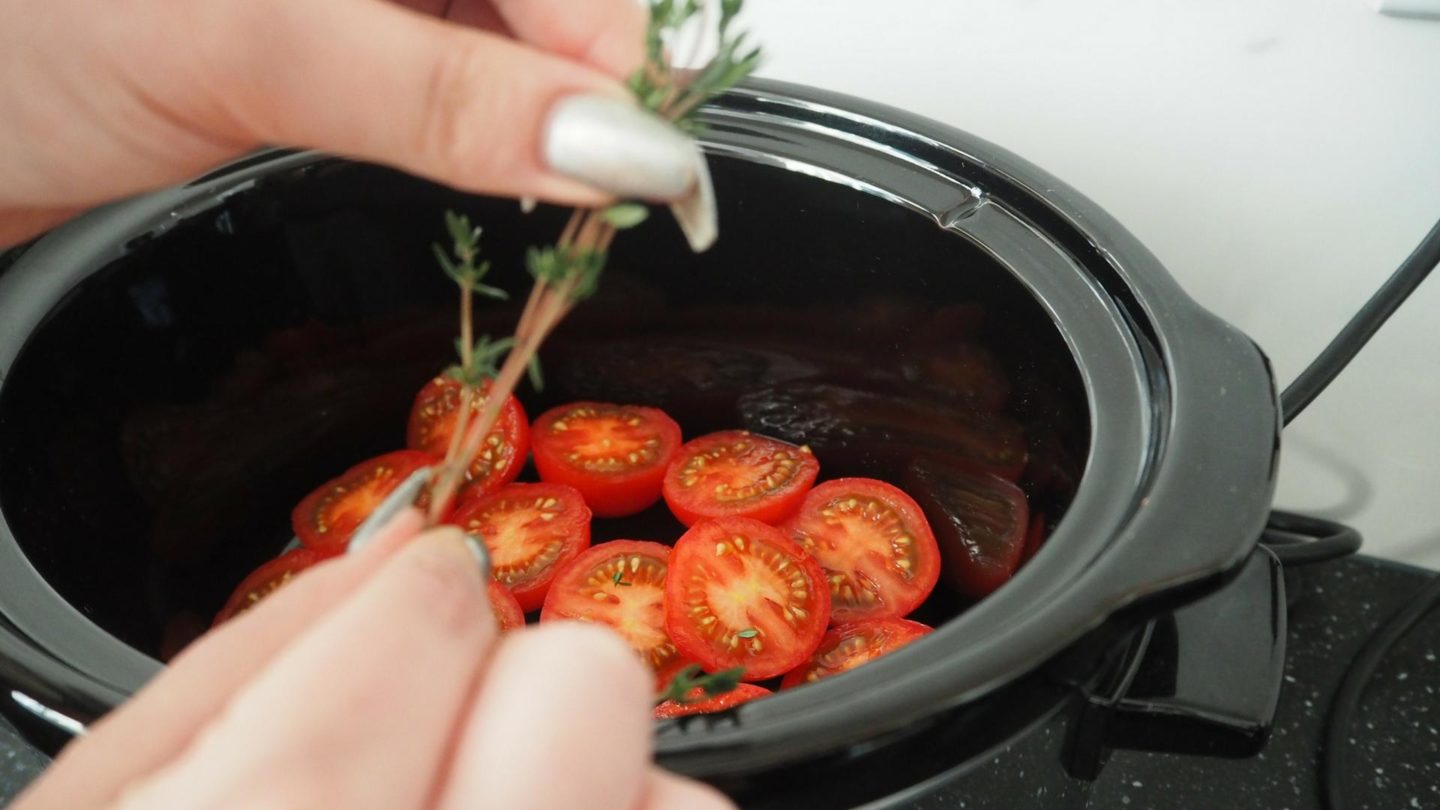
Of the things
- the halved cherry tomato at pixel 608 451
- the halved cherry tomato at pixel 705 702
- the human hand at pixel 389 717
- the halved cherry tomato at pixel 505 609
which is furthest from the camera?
the halved cherry tomato at pixel 608 451

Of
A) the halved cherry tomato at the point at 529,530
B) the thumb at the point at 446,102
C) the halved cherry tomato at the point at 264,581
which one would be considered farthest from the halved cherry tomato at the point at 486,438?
the thumb at the point at 446,102

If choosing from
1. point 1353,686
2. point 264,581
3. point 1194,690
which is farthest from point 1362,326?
point 264,581

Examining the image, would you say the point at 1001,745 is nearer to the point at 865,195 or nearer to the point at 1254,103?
the point at 865,195

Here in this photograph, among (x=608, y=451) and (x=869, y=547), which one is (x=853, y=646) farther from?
(x=608, y=451)

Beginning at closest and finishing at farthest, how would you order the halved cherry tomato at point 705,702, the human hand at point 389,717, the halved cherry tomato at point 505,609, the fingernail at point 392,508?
the human hand at point 389,717 → the fingernail at point 392,508 → the halved cherry tomato at point 705,702 → the halved cherry tomato at point 505,609

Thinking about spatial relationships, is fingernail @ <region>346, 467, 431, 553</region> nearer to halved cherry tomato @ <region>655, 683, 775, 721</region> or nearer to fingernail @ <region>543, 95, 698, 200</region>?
fingernail @ <region>543, 95, 698, 200</region>

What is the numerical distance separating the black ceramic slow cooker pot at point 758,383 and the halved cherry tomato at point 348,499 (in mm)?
21

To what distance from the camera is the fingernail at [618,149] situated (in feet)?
1.25

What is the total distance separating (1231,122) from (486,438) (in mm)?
553

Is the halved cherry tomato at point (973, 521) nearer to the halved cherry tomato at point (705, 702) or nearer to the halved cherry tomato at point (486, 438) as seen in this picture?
the halved cherry tomato at point (705, 702)

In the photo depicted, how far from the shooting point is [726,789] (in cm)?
38

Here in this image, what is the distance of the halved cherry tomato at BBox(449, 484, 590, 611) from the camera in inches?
29.3

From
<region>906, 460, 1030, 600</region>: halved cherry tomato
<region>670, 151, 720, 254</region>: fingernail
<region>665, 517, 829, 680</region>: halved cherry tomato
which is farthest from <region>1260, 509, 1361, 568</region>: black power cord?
<region>670, 151, 720, 254</region>: fingernail

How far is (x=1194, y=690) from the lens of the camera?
0.49 m
